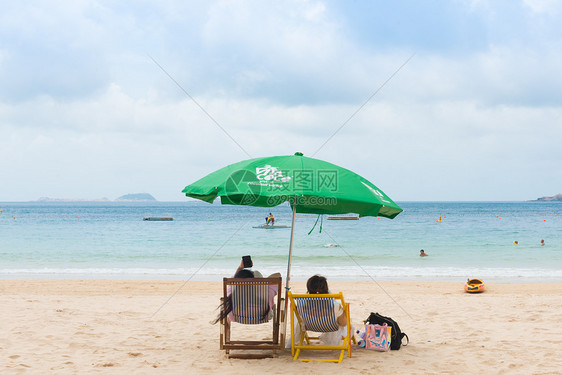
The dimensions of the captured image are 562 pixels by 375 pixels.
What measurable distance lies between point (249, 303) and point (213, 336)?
1.48 metres

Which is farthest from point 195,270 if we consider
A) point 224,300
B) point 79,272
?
point 224,300

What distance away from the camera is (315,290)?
462 cm

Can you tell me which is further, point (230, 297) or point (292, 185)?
point (230, 297)

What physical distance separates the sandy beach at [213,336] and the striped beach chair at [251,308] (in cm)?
15

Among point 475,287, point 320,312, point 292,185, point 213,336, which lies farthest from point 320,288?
point 475,287

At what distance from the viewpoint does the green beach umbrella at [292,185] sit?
164 inches

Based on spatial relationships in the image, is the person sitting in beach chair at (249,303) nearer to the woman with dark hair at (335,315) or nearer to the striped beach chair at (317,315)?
the striped beach chair at (317,315)

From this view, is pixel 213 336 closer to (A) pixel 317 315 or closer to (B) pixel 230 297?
(B) pixel 230 297

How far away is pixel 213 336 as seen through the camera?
5828mm

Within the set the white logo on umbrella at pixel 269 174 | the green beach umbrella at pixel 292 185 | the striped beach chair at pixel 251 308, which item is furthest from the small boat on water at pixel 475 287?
the white logo on umbrella at pixel 269 174

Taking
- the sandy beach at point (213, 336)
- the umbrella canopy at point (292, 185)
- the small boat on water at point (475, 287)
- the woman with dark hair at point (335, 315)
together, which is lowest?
the small boat on water at point (475, 287)

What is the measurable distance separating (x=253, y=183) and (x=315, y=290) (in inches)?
50.1

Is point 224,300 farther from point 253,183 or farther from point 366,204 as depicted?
point 366,204

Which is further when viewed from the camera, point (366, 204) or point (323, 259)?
point (323, 259)
